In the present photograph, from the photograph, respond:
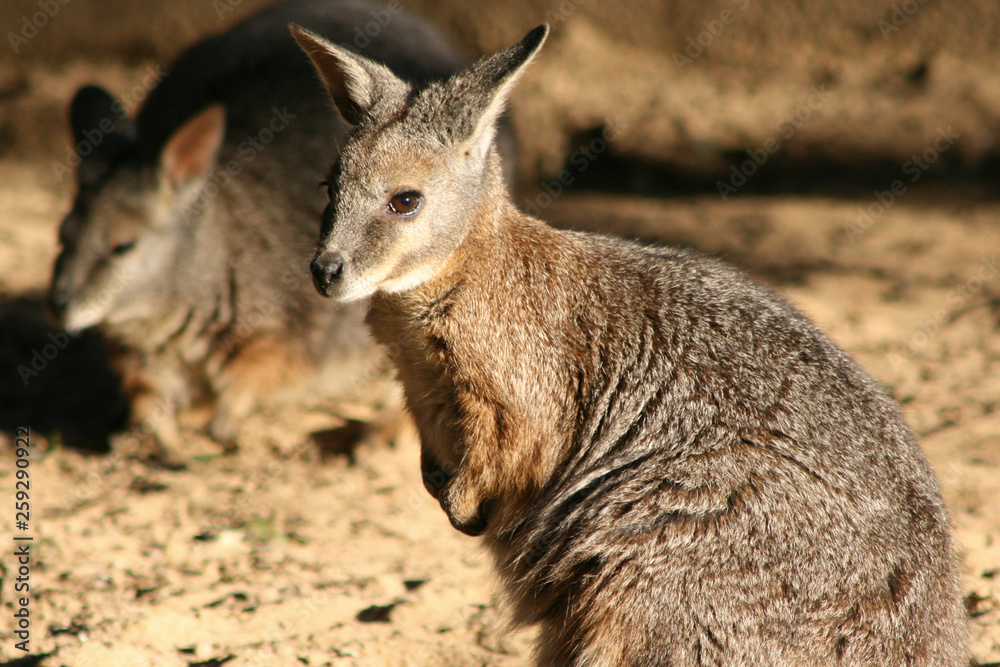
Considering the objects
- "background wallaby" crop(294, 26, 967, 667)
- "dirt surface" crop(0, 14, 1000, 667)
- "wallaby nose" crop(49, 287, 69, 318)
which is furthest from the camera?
"wallaby nose" crop(49, 287, 69, 318)

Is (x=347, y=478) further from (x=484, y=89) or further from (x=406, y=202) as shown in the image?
(x=484, y=89)

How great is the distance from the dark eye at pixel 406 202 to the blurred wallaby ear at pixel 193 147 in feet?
8.36

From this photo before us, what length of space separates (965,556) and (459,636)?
2.29 meters

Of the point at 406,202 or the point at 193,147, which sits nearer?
the point at 406,202

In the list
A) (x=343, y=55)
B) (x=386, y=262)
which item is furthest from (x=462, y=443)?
(x=343, y=55)

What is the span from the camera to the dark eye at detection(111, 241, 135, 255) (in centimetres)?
541

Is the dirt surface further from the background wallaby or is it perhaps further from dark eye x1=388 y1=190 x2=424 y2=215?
dark eye x1=388 y1=190 x2=424 y2=215

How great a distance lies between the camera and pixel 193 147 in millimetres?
5559

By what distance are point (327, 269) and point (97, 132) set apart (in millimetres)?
3113

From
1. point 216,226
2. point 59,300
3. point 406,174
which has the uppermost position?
point 406,174

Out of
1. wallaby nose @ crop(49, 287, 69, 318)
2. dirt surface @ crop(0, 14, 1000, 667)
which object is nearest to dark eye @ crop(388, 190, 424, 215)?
dirt surface @ crop(0, 14, 1000, 667)

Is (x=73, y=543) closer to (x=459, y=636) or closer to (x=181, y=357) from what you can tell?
(x=181, y=357)

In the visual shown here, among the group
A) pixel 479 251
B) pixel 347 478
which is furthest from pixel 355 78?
pixel 347 478

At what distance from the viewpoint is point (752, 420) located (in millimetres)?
3293
